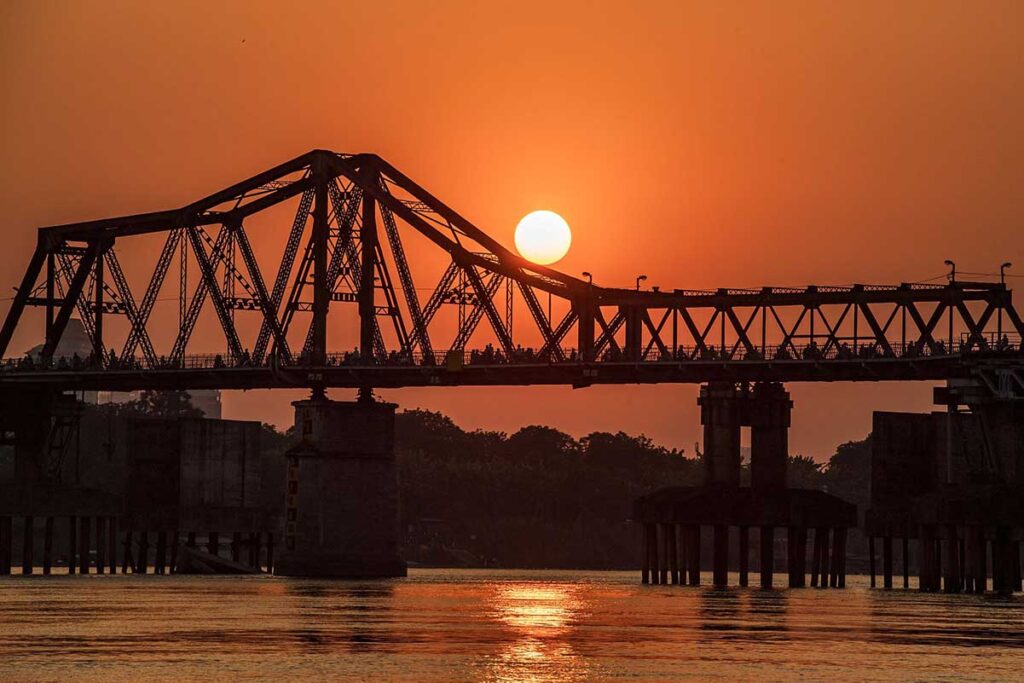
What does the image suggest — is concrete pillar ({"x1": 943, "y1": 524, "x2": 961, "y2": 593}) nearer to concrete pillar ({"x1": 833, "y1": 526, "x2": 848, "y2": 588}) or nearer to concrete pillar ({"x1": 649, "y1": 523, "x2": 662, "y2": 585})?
concrete pillar ({"x1": 833, "y1": 526, "x2": 848, "y2": 588})

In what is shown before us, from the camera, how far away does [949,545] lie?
156625 mm

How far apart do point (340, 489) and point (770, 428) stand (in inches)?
A: 1242

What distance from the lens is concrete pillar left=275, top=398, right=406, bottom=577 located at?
179250 millimetres

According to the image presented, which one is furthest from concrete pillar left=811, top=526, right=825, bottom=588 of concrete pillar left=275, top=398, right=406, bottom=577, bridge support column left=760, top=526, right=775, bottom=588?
concrete pillar left=275, top=398, right=406, bottom=577

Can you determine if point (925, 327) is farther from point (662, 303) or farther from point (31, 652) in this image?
point (31, 652)

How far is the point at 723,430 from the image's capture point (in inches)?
6777

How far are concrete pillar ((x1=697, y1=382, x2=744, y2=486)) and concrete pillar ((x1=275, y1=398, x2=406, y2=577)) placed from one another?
24.6 meters

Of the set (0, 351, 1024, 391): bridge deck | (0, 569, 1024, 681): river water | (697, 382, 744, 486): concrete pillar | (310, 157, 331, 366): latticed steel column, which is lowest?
(0, 569, 1024, 681): river water

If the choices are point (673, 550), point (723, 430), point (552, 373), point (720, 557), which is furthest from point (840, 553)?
point (552, 373)

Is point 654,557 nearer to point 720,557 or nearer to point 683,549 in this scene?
point 683,549

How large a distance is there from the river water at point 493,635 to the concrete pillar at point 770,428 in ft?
31.6

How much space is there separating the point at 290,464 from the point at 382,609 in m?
48.1

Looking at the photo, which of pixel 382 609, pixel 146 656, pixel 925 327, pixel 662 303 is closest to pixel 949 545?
pixel 925 327

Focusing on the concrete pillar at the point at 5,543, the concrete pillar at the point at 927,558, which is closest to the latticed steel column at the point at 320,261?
the concrete pillar at the point at 5,543
